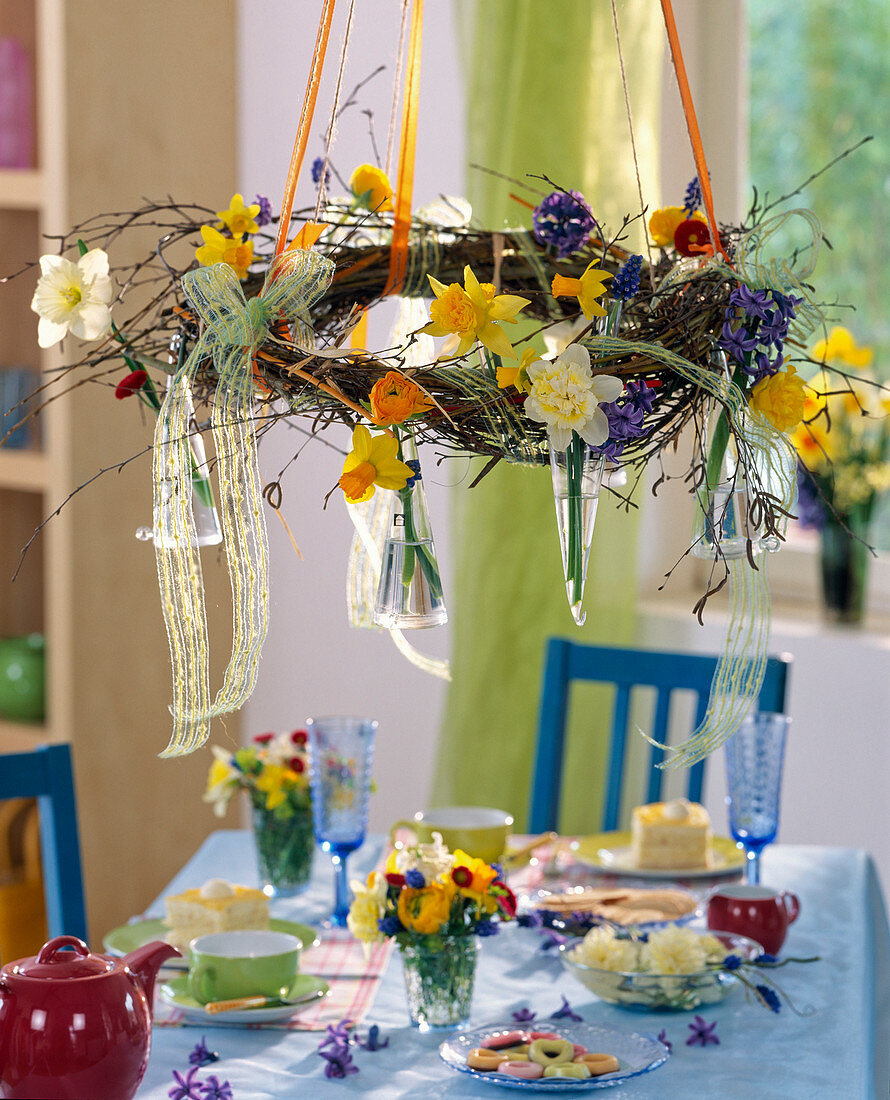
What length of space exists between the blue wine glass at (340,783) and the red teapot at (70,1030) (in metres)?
0.51

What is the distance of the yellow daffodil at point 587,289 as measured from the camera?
40.2 inches

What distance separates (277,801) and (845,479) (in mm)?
1253

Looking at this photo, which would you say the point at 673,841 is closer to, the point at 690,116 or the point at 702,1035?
the point at 702,1035

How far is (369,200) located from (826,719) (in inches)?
55.8

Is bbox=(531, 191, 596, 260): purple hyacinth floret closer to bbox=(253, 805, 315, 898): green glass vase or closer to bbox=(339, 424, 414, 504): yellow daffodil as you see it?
bbox=(339, 424, 414, 504): yellow daffodil

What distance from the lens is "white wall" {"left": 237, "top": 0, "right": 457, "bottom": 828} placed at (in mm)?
2674

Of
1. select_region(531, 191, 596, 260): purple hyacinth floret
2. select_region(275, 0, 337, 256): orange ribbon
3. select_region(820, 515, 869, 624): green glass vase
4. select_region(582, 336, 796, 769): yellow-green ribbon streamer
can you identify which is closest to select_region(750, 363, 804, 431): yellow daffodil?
select_region(582, 336, 796, 769): yellow-green ribbon streamer

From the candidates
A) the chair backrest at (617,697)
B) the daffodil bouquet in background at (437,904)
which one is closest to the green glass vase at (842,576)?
the chair backrest at (617,697)

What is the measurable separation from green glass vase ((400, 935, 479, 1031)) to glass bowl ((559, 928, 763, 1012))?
116mm

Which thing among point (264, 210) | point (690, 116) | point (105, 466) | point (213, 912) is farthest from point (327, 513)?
point (690, 116)

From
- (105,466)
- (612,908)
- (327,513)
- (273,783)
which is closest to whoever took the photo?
(612,908)

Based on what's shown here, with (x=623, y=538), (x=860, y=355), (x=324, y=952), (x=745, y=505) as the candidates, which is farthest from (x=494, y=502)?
(x=745, y=505)

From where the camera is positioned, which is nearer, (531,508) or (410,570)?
(410,570)

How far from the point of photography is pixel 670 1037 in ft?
4.07
